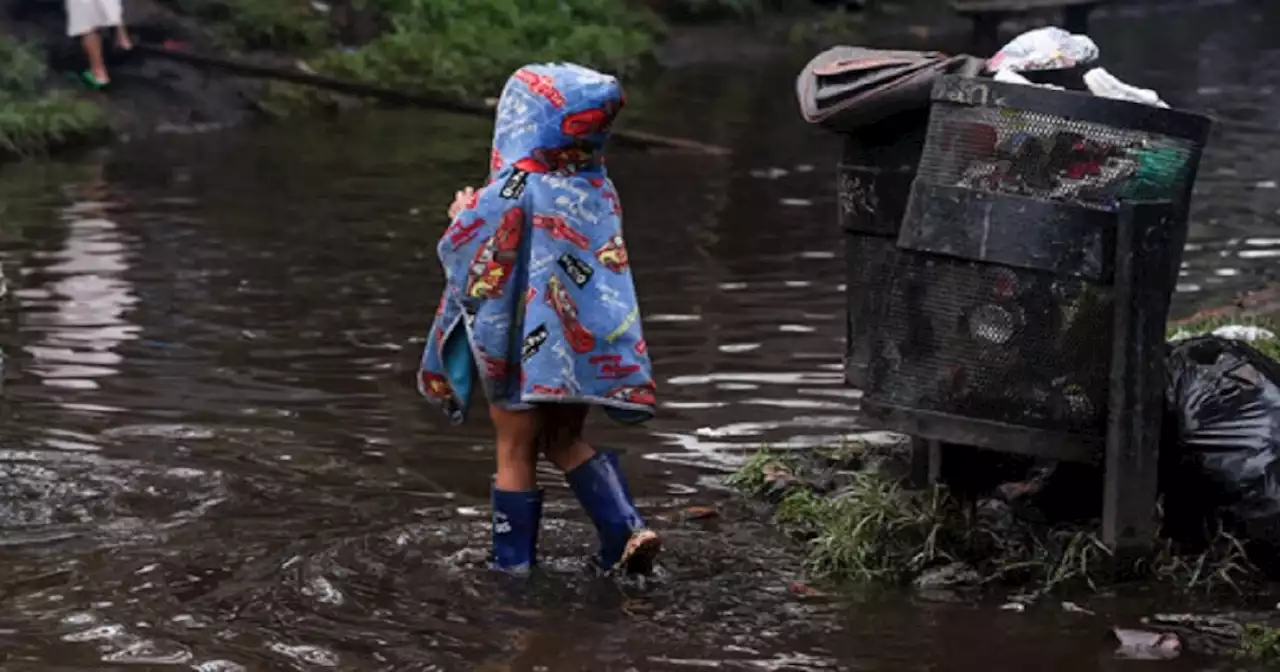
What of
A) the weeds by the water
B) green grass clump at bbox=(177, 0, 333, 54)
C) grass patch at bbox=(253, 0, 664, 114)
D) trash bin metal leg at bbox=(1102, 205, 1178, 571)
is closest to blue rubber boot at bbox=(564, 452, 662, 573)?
the weeds by the water

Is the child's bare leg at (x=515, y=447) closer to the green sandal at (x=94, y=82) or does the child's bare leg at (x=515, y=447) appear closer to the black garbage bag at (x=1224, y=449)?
the black garbage bag at (x=1224, y=449)

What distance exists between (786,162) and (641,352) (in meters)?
9.98

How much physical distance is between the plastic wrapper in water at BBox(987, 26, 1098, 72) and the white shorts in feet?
43.0

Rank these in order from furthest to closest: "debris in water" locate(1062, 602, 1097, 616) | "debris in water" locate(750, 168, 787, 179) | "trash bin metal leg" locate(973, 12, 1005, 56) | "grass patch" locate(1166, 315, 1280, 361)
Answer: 1. "trash bin metal leg" locate(973, 12, 1005, 56)
2. "debris in water" locate(750, 168, 787, 179)
3. "grass patch" locate(1166, 315, 1280, 361)
4. "debris in water" locate(1062, 602, 1097, 616)

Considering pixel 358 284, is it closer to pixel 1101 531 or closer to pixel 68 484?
pixel 68 484

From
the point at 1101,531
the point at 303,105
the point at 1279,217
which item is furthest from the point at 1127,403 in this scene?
the point at 303,105

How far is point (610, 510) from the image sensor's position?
5629mm

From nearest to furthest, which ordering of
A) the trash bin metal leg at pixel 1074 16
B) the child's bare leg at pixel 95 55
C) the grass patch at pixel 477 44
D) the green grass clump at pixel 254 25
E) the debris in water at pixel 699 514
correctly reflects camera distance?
the debris in water at pixel 699 514 < the child's bare leg at pixel 95 55 < the trash bin metal leg at pixel 1074 16 < the grass patch at pixel 477 44 < the green grass clump at pixel 254 25

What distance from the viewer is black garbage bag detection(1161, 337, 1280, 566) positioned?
5473 mm

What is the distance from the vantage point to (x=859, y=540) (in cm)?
567

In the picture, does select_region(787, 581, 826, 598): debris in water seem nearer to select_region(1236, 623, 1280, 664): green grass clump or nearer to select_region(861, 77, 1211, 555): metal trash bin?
select_region(861, 77, 1211, 555): metal trash bin

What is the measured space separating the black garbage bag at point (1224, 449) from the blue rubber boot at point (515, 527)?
169 centimetres

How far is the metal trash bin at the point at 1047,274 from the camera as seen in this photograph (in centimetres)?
514

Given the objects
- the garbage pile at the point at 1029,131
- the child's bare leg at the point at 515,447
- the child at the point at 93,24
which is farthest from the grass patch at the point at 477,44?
the garbage pile at the point at 1029,131
